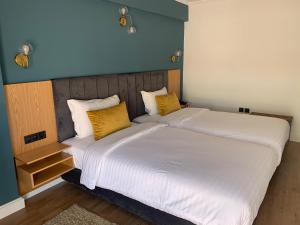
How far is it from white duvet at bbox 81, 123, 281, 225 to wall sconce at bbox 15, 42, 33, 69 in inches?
40.8

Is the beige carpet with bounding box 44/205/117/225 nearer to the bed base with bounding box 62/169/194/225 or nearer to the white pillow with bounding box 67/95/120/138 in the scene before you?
the bed base with bounding box 62/169/194/225

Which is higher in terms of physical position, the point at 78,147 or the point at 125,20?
the point at 125,20

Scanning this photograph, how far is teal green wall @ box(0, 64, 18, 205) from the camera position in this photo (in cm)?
194

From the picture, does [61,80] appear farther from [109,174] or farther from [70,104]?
[109,174]

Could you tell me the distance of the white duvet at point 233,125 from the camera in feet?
8.42

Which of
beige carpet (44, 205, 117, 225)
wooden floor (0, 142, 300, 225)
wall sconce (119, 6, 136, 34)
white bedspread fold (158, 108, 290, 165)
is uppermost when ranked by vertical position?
wall sconce (119, 6, 136, 34)

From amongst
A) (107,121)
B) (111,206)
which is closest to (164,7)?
(107,121)

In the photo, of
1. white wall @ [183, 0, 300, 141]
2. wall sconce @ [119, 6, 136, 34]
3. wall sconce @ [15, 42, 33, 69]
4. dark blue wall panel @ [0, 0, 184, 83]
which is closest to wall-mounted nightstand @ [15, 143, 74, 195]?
dark blue wall panel @ [0, 0, 184, 83]

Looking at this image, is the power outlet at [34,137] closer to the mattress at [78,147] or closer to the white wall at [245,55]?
the mattress at [78,147]

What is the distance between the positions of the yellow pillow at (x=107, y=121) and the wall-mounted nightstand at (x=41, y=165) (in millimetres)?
369

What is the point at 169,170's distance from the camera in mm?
1789

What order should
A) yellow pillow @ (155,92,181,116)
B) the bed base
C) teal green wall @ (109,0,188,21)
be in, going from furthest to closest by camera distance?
yellow pillow @ (155,92,181,116)
teal green wall @ (109,0,188,21)
the bed base

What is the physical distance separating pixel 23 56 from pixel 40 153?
95 centimetres

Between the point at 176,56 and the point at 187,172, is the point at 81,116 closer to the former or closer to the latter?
the point at 187,172
